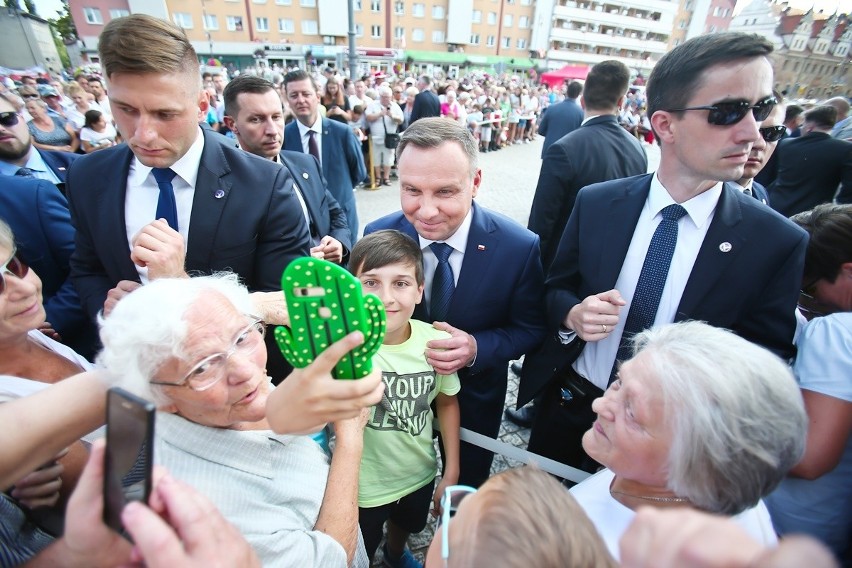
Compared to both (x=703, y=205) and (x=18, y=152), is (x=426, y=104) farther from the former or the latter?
(x=703, y=205)

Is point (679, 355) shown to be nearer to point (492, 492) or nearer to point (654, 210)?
point (492, 492)

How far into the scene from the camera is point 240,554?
76 cm

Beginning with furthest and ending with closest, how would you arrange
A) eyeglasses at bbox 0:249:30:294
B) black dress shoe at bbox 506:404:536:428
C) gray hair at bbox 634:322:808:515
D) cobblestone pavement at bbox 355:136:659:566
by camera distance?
1. black dress shoe at bbox 506:404:536:428
2. cobblestone pavement at bbox 355:136:659:566
3. eyeglasses at bbox 0:249:30:294
4. gray hair at bbox 634:322:808:515

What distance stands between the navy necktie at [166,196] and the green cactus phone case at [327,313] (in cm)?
135

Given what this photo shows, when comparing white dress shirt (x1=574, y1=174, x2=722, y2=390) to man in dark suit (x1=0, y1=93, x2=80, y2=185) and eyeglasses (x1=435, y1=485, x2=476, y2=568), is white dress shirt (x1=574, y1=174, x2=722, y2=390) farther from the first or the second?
man in dark suit (x1=0, y1=93, x2=80, y2=185)

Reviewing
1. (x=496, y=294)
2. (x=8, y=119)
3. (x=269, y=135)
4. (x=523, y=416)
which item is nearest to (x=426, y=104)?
(x=269, y=135)

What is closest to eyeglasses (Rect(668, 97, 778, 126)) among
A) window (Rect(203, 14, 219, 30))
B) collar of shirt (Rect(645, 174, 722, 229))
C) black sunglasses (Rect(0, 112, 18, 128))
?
collar of shirt (Rect(645, 174, 722, 229))

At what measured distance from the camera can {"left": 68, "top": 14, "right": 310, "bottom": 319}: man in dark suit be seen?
1688 mm

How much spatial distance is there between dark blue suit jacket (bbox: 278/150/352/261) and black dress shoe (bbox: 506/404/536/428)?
2040 mm

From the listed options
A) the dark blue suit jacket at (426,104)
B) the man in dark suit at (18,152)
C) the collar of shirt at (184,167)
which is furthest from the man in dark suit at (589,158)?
the dark blue suit jacket at (426,104)

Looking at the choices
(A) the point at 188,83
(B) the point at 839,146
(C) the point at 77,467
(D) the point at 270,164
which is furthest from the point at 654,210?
(B) the point at 839,146

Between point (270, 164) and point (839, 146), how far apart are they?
6024 mm

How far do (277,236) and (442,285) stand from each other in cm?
92

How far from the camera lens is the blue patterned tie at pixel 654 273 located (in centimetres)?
178
